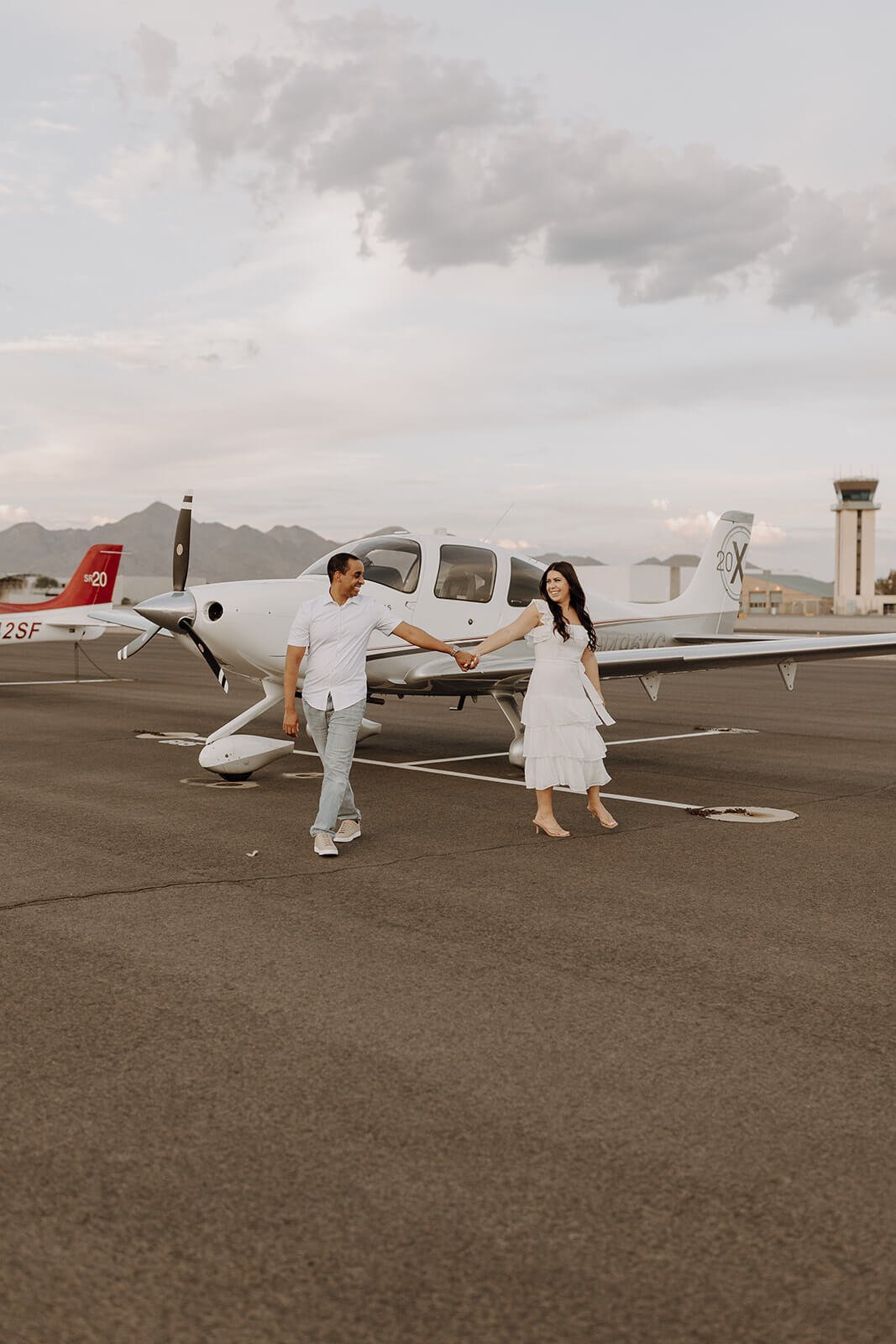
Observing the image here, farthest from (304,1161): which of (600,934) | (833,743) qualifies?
(833,743)

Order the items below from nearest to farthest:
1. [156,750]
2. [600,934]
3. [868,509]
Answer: [600,934] → [156,750] → [868,509]

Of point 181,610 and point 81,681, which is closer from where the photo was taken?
point 181,610

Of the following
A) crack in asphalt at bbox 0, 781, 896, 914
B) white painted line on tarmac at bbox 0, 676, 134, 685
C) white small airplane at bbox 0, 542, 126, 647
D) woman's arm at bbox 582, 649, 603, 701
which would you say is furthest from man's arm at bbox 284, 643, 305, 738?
white small airplane at bbox 0, 542, 126, 647

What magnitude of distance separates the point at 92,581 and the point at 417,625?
1571 centimetres

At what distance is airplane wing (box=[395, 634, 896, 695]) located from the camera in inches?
391

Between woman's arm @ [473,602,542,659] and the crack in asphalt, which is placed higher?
woman's arm @ [473,602,542,659]

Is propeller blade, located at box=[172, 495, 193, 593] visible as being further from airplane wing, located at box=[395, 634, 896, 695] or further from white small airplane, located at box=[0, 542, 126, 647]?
white small airplane, located at box=[0, 542, 126, 647]

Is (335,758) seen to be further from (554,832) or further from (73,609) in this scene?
(73,609)

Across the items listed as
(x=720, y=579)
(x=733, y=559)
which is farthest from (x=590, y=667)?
(x=733, y=559)

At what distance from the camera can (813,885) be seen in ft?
20.4

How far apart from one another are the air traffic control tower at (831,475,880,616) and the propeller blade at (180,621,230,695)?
12837 cm

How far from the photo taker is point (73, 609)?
78.2 ft

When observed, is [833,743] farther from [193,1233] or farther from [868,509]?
[868,509]

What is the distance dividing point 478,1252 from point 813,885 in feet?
13.8
